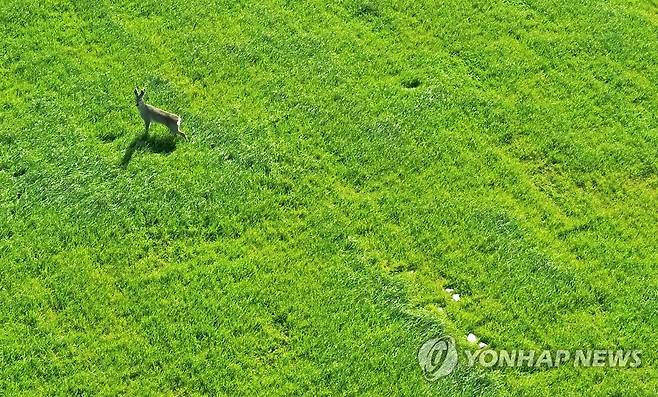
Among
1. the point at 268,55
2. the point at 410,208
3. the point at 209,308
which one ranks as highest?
the point at 268,55

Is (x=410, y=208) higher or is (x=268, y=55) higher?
(x=268, y=55)

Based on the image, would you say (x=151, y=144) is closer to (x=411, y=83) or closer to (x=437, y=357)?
(x=411, y=83)

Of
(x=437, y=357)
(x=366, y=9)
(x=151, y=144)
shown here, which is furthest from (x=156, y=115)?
(x=437, y=357)

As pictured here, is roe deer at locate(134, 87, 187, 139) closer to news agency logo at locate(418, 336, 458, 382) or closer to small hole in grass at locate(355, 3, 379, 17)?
small hole in grass at locate(355, 3, 379, 17)

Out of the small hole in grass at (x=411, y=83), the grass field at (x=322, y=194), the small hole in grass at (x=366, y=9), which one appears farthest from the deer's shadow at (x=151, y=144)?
the small hole in grass at (x=366, y=9)

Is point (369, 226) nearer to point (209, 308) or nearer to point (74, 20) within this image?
point (209, 308)

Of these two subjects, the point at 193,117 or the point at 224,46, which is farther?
the point at 224,46

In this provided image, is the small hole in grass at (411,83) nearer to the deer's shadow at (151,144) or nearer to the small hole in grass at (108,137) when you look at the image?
the deer's shadow at (151,144)

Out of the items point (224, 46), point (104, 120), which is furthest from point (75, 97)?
point (224, 46)
